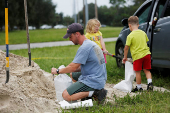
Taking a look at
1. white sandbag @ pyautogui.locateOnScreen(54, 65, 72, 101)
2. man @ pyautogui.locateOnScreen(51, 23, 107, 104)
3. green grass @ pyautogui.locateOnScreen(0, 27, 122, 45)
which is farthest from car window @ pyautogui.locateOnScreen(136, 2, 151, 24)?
green grass @ pyautogui.locateOnScreen(0, 27, 122, 45)

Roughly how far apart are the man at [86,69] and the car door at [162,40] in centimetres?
175

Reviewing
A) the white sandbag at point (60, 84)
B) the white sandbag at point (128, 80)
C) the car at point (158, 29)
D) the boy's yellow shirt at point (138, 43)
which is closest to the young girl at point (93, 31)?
the car at point (158, 29)

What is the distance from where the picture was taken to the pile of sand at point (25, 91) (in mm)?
3488

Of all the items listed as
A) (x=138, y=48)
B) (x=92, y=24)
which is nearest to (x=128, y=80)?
(x=138, y=48)

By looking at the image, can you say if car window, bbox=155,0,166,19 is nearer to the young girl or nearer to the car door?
the car door

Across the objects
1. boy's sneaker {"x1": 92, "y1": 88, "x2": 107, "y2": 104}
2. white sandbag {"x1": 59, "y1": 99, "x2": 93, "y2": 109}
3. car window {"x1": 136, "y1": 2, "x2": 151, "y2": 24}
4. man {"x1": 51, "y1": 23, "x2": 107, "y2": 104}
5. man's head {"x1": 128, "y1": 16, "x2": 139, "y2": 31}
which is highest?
car window {"x1": 136, "y1": 2, "x2": 151, "y2": 24}

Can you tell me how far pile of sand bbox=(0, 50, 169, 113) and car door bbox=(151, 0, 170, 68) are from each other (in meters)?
1.11

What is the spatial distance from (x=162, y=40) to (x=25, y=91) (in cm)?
293

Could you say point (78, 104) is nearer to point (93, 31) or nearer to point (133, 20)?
point (133, 20)

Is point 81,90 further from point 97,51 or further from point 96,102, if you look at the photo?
point 97,51

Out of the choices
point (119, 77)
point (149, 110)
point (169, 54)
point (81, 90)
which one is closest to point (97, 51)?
point (81, 90)

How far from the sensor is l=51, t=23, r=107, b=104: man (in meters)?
3.62

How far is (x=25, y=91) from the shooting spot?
3.95 meters

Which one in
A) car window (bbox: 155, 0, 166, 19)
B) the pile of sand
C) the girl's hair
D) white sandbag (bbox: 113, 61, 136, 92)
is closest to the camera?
the pile of sand
